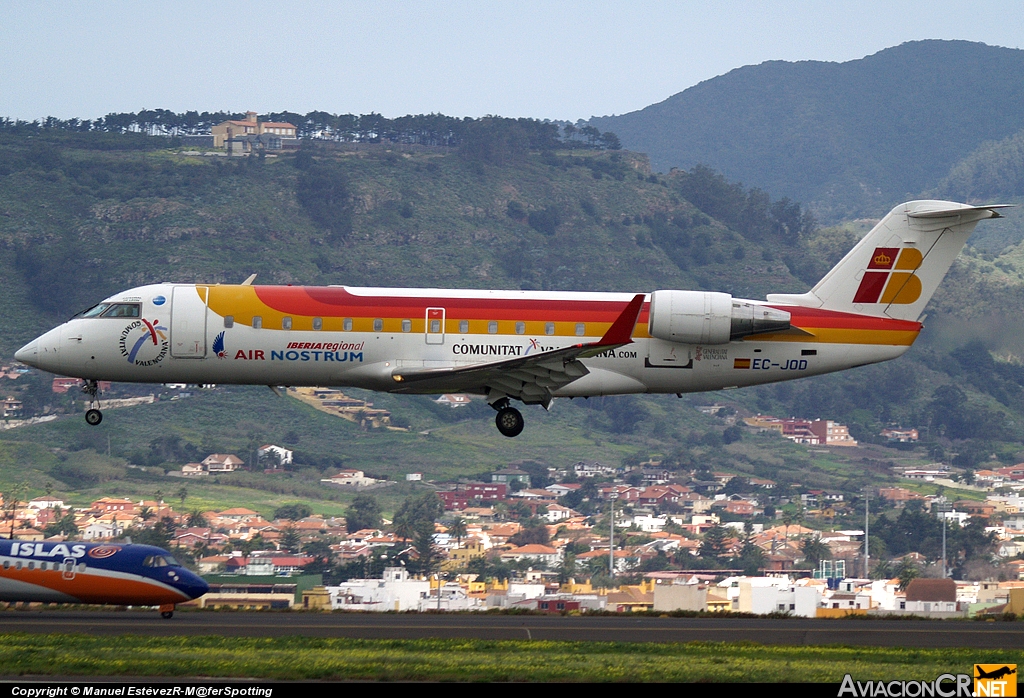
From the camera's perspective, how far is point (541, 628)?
30.9 meters

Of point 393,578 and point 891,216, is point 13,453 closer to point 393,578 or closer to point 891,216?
point 393,578

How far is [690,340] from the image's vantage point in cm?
3525

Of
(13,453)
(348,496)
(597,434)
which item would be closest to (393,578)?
(348,496)

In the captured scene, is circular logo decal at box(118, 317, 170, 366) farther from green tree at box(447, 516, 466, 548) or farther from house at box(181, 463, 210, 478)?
house at box(181, 463, 210, 478)

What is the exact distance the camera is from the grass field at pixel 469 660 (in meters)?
23.1

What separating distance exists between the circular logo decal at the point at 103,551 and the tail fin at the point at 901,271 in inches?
789

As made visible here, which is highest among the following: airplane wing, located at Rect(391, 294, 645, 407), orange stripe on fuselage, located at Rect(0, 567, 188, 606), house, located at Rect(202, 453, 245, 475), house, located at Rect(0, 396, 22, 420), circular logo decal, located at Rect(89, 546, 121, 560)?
house, located at Rect(0, 396, 22, 420)

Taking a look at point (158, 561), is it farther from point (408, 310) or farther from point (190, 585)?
point (408, 310)

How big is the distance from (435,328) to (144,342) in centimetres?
761

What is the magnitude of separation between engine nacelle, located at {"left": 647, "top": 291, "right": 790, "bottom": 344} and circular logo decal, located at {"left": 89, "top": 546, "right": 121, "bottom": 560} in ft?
54.5

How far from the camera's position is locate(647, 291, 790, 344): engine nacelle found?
35.0 metres

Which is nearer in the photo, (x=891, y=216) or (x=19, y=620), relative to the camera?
(x=19, y=620)

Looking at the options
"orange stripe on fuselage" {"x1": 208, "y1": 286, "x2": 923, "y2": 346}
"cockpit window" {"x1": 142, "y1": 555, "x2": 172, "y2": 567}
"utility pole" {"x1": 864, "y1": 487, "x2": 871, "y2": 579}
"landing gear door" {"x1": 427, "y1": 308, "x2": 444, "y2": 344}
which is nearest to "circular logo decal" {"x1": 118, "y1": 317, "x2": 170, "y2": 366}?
"orange stripe on fuselage" {"x1": 208, "y1": 286, "x2": 923, "y2": 346}

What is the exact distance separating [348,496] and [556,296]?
405ft
